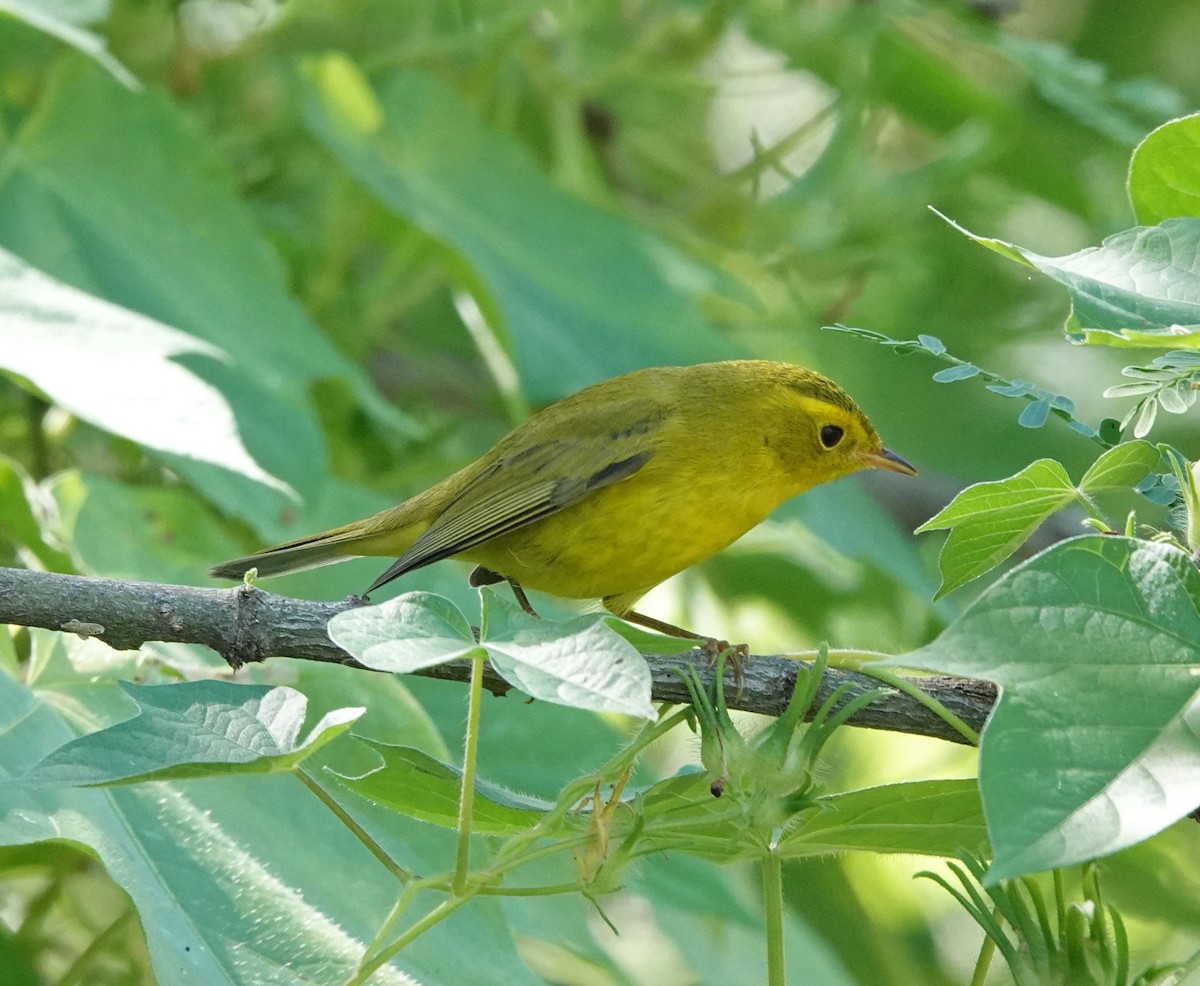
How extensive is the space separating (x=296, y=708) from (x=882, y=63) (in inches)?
171

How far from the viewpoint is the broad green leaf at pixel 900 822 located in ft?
6.40

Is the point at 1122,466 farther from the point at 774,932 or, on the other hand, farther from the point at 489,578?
the point at 489,578

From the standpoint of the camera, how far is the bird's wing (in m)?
3.87

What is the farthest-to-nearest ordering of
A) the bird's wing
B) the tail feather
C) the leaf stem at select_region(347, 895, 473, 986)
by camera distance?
the bird's wing → the tail feather → the leaf stem at select_region(347, 895, 473, 986)

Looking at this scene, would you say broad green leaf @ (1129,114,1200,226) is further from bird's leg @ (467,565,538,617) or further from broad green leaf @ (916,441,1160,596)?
bird's leg @ (467,565,538,617)

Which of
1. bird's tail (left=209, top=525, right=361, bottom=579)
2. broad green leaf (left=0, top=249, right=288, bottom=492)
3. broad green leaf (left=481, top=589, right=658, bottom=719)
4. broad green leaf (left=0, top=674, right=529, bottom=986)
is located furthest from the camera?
bird's tail (left=209, top=525, right=361, bottom=579)

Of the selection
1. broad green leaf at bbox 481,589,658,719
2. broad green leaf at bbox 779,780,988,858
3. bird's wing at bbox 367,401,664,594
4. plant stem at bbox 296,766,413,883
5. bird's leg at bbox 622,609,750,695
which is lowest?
plant stem at bbox 296,766,413,883

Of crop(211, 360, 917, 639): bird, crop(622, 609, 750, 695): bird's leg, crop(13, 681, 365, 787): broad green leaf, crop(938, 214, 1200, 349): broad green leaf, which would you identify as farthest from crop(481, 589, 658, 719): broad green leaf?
crop(211, 360, 917, 639): bird

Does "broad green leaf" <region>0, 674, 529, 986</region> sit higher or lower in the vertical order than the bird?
lower

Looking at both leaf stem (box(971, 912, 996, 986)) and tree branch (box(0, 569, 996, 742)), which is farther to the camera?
tree branch (box(0, 569, 996, 742))

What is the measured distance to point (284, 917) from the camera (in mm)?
2211

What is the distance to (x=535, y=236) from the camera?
14.9ft

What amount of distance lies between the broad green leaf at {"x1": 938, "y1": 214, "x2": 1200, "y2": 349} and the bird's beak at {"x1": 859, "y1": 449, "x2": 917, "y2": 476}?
2.33m

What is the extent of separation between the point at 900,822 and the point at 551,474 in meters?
2.18
